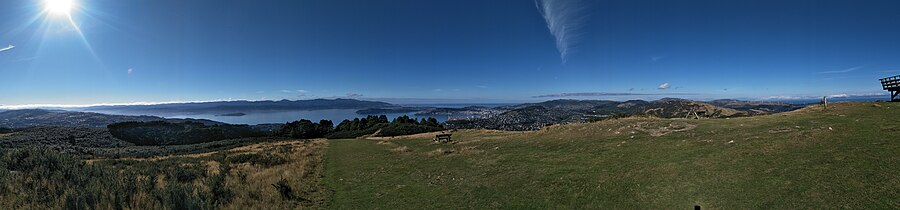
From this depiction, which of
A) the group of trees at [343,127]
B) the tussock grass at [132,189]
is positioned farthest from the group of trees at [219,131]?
the tussock grass at [132,189]

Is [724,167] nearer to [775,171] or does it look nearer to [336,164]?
[775,171]

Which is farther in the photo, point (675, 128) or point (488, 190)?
point (675, 128)

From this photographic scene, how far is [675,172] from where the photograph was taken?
10.3 metres

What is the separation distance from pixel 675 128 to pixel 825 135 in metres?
6.03

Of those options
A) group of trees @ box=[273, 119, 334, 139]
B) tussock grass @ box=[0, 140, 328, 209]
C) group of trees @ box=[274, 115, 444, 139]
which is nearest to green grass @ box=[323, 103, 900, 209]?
tussock grass @ box=[0, 140, 328, 209]

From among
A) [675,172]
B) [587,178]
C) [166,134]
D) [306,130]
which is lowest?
[166,134]

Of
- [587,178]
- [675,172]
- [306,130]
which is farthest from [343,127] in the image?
[675,172]

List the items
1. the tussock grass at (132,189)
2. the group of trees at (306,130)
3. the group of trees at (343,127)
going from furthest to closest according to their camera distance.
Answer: the group of trees at (306,130), the group of trees at (343,127), the tussock grass at (132,189)

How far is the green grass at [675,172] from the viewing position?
308 inches

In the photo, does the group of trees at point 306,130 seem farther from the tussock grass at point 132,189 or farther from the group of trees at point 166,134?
the tussock grass at point 132,189

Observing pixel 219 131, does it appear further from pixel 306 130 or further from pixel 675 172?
pixel 675 172

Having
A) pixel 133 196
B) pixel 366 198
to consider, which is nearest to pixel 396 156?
pixel 366 198

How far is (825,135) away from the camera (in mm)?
12289

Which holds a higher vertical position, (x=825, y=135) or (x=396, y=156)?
(x=825, y=135)
